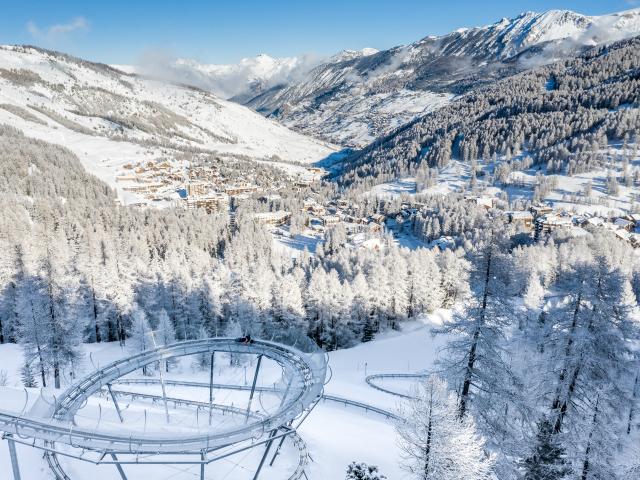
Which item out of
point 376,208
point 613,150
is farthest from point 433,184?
point 613,150

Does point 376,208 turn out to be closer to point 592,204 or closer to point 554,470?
point 592,204

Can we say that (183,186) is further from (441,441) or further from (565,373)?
(441,441)

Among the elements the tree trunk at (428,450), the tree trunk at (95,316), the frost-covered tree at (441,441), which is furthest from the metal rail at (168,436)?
the tree trunk at (95,316)

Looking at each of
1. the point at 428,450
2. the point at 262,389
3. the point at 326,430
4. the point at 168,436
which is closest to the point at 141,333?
the point at 262,389

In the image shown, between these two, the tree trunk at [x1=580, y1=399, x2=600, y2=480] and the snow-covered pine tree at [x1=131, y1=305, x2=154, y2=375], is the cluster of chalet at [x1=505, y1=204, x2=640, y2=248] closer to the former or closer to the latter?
the tree trunk at [x1=580, y1=399, x2=600, y2=480]

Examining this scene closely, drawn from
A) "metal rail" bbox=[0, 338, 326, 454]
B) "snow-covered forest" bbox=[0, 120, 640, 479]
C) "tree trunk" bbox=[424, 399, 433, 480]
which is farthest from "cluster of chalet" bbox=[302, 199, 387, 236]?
"tree trunk" bbox=[424, 399, 433, 480]

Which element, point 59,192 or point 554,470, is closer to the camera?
point 554,470
